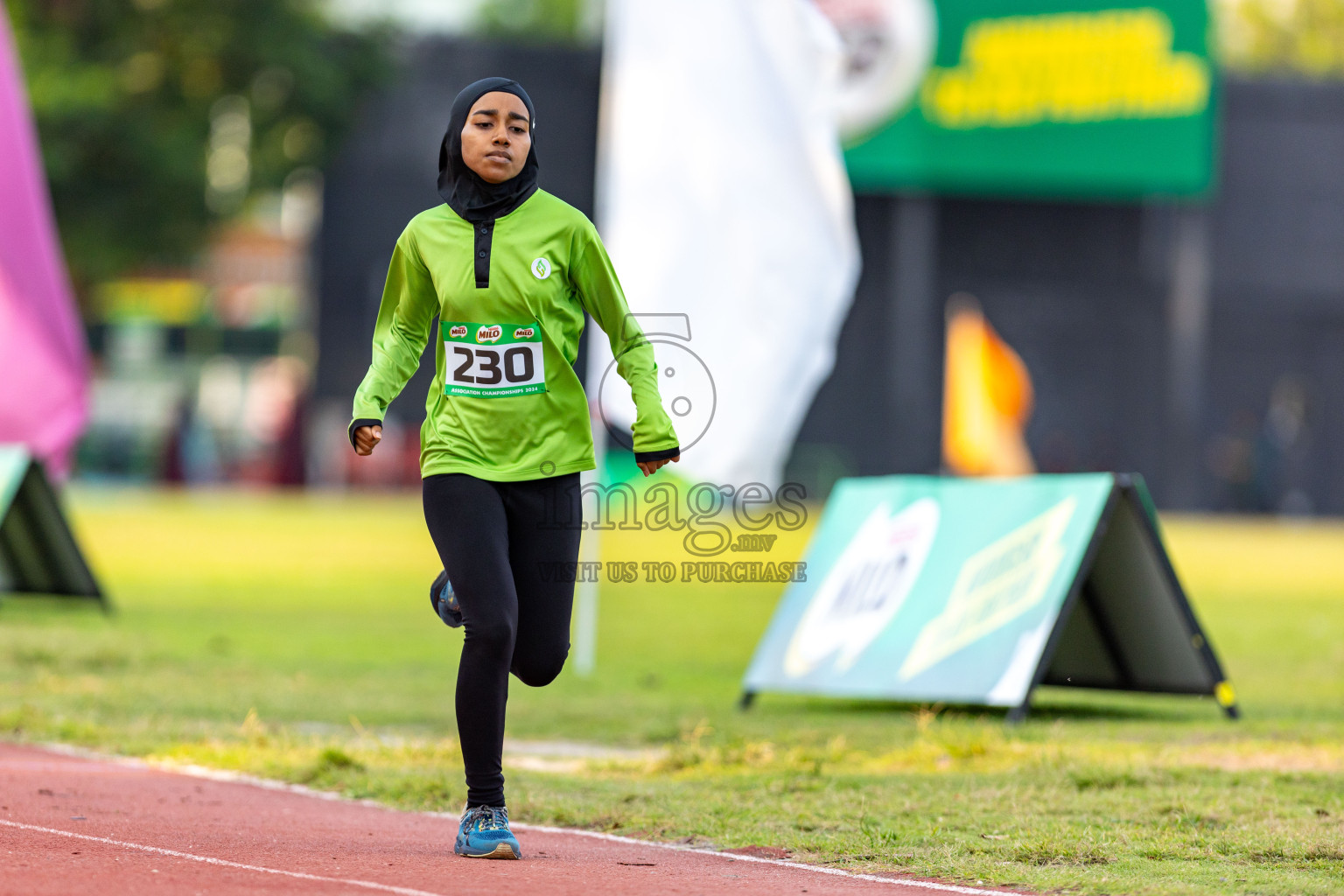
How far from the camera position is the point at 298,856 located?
5.80 meters

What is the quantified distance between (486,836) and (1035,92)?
3512 cm

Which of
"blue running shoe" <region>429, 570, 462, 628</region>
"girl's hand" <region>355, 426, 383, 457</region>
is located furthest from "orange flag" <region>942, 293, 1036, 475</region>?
"girl's hand" <region>355, 426, 383, 457</region>

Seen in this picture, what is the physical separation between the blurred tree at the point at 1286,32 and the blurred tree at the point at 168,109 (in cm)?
4547

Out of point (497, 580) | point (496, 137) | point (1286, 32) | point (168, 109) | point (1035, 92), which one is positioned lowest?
point (168, 109)

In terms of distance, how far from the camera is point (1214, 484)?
44531 mm

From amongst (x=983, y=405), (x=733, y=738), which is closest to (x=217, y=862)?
(x=733, y=738)

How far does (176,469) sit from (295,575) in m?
23.0

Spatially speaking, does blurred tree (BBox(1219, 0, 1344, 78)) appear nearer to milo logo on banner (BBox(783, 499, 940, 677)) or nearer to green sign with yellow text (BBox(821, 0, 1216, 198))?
green sign with yellow text (BBox(821, 0, 1216, 198))

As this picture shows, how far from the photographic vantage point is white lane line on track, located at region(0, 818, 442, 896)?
17.3 feet

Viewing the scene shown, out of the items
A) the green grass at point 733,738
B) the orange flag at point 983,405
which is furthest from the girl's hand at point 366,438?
the orange flag at point 983,405

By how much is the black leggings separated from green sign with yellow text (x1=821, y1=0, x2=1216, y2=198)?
33.3 meters

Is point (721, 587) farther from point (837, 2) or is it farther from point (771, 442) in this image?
point (837, 2)

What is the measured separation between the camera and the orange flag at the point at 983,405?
3494 cm

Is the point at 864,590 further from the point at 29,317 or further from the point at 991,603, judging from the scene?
the point at 29,317
